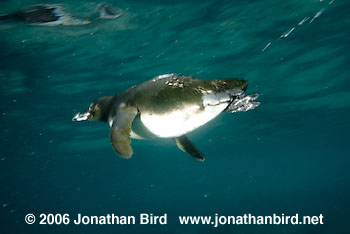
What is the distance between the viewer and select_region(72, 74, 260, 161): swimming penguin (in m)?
2.17

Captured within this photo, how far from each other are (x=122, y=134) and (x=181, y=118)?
0.54 meters

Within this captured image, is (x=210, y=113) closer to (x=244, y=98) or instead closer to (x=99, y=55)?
(x=244, y=98)

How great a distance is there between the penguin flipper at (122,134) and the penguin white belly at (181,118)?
184 millimetres

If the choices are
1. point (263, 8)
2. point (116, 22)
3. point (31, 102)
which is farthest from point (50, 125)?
point (263, 8)

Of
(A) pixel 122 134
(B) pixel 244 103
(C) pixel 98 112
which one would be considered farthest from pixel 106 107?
(B) pixel 244 103

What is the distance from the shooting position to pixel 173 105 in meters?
2.21

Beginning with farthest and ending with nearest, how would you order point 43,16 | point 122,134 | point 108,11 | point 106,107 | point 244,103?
point 108,11 < point 43,16 < point 106,107 < point 244,103 < point 122,134

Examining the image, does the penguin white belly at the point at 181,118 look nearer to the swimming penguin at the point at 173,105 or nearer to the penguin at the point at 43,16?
the swimming penguin at the point at 173,105

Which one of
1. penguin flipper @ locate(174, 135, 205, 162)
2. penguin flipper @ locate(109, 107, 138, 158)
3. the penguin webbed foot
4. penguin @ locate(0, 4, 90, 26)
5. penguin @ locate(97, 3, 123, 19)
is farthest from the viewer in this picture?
Result: penguin @ locate(97, 3, 123, 19)

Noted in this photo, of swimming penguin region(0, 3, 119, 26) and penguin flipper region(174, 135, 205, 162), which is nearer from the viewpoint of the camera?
penguin flipper region(174, 135, 205, 162)

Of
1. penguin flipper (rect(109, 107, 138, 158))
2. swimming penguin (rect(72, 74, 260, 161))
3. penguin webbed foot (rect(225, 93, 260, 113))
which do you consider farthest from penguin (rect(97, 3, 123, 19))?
penguin webbed foot (rect(225, 93, 260, 113))

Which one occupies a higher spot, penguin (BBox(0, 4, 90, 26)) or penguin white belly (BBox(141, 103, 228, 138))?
penguin (BBox(0, 4, 90, 26))

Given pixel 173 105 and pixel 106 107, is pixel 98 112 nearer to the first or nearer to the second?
pixel 106 107

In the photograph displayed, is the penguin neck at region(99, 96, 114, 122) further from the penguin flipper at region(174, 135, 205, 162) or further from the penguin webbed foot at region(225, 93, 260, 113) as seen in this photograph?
the penguin webbed foot at region(225, 93, 260, 113)
